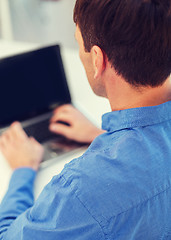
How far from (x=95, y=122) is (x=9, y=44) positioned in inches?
28.4

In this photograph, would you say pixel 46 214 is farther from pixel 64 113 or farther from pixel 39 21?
pixel 39 21

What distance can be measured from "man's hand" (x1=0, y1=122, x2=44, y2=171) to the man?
0.30 m

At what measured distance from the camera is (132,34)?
0.55m

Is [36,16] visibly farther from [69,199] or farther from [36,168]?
[69,199]

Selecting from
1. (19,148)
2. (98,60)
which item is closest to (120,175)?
(98,60)

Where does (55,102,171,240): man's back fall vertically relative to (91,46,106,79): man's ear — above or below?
below

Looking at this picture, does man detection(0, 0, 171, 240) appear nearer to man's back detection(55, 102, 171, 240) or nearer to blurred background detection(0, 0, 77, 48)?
man's back detection(55, 102, 171, 240)

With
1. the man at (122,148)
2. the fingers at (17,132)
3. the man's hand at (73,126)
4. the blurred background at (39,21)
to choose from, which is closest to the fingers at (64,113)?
the man's hand at (73,126)

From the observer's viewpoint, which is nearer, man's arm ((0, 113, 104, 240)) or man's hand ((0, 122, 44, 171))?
man's arm ((0, 113, 104, 240))

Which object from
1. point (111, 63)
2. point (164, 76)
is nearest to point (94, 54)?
point (111, 63)

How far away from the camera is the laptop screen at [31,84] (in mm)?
1122

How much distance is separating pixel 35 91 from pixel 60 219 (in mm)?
700

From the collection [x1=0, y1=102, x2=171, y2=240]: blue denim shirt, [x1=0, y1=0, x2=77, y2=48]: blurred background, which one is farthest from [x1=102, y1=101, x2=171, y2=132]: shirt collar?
[x1=0, y1=0, x2=77, y2=48]: blurred background

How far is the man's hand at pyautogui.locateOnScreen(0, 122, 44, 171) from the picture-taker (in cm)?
96
